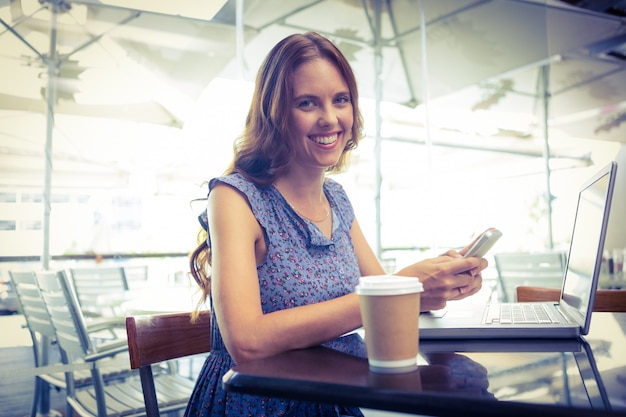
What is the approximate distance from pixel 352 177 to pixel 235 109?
5.19 ft

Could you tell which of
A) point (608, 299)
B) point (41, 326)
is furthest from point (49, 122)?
point (608, 299)

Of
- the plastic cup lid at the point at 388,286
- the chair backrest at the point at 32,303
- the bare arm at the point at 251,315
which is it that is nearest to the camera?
the plastic cup lid at the point at 388,286

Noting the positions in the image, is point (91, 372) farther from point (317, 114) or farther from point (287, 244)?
point (317, 114)

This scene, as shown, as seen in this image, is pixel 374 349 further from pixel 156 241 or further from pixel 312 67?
pixel 156 241

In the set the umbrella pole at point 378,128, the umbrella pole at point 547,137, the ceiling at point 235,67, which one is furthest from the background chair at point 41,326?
the umbrella pole at point 547,137

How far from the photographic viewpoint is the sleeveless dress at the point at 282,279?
1007 millimetres

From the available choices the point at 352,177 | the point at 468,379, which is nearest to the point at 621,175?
the point at 468,379

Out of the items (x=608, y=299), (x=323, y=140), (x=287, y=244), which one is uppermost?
(x=323, y=140)

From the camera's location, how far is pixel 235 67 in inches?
160

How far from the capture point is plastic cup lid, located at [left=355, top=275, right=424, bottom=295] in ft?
2.08

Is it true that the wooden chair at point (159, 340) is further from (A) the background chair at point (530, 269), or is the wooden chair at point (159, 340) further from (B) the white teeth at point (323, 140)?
(A) the background chair at point (530, 269)

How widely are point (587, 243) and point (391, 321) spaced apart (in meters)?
0.60

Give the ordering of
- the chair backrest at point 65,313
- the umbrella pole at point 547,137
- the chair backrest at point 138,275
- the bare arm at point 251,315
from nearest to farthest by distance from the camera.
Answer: the bare arm at point 251,315, the chair backrest at point 65,313, the chair backrest at point 138,275, the umbrella pole at point 547,137

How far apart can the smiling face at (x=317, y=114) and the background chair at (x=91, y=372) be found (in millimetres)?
1197
